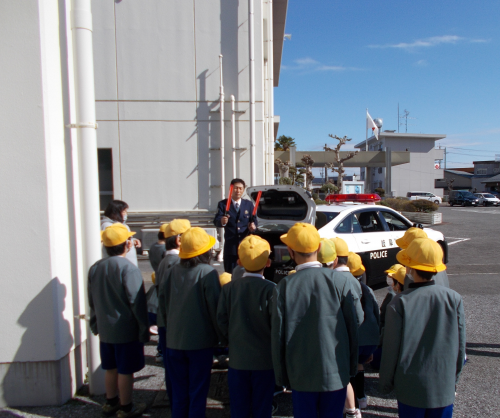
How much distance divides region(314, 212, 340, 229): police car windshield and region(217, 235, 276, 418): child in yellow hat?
152 inches

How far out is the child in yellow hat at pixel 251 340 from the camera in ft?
8.88

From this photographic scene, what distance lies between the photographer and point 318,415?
8.61 feet

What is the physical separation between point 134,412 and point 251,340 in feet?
4.53

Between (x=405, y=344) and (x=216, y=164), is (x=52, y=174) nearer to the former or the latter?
(x=405, y=344)

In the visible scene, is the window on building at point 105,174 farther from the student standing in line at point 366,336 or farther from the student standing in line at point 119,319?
the student standing in line at point 366,336

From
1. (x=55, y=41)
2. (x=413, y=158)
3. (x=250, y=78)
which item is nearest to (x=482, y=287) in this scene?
(x=250, y=78)

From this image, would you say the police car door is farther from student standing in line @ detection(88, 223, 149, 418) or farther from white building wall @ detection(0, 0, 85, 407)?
white building wall @ detection(0, 0, 85, 407)

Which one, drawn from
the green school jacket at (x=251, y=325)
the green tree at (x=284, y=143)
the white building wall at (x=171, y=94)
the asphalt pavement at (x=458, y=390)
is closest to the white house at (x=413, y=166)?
the green tree at (x=284, y=143)

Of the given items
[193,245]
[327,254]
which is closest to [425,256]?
[327,254]

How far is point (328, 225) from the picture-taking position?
641 cm

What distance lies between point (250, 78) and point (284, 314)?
8788 mm

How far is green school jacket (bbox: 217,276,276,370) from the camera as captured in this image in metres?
2.70

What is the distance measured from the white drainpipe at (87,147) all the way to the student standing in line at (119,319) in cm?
47

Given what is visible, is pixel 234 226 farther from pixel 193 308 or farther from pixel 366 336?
pixel 366 336
